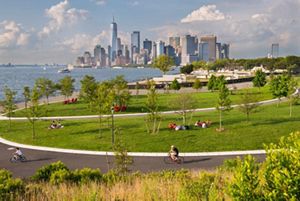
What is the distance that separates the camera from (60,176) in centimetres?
1146

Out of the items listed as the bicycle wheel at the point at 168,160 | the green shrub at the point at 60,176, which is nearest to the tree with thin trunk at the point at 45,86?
the bicycle wheel at the point at 168,160

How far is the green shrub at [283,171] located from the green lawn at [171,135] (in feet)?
51.7

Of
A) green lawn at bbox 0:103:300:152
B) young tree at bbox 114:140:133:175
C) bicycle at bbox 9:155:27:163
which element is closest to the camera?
young tree at bbox 114:140:133:175

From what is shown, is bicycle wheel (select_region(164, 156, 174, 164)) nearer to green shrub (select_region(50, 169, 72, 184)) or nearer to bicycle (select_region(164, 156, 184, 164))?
bicycle (select_region(164, 156, 184, 164))

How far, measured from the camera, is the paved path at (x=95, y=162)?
1858 cm

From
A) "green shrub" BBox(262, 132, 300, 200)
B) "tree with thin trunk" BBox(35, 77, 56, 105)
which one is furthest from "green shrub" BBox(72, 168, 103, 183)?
"tree with thin trunk" BBox(35, 77, 56, 105)

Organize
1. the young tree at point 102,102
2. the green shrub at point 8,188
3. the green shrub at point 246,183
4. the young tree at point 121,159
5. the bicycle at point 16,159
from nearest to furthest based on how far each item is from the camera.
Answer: the green shrub at point 246,183 < the green shrub at point 8,188 < the young tree at point 121,159 < the bicycle at point 16,159 < the young tree at point 102,102

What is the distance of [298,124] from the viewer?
88.2 ft

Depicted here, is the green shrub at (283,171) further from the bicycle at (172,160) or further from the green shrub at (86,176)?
the bicycle at (172,160)

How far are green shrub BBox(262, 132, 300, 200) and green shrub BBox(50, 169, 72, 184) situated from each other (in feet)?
24.7

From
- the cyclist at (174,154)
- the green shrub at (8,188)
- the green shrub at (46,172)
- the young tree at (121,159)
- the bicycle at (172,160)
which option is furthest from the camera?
the bicycle at (172,160)

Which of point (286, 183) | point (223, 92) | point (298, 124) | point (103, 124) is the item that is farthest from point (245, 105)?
point (286, 183)

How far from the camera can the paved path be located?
61.0 ft

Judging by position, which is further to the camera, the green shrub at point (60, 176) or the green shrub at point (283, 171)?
the green shrub at point (60, 176)
